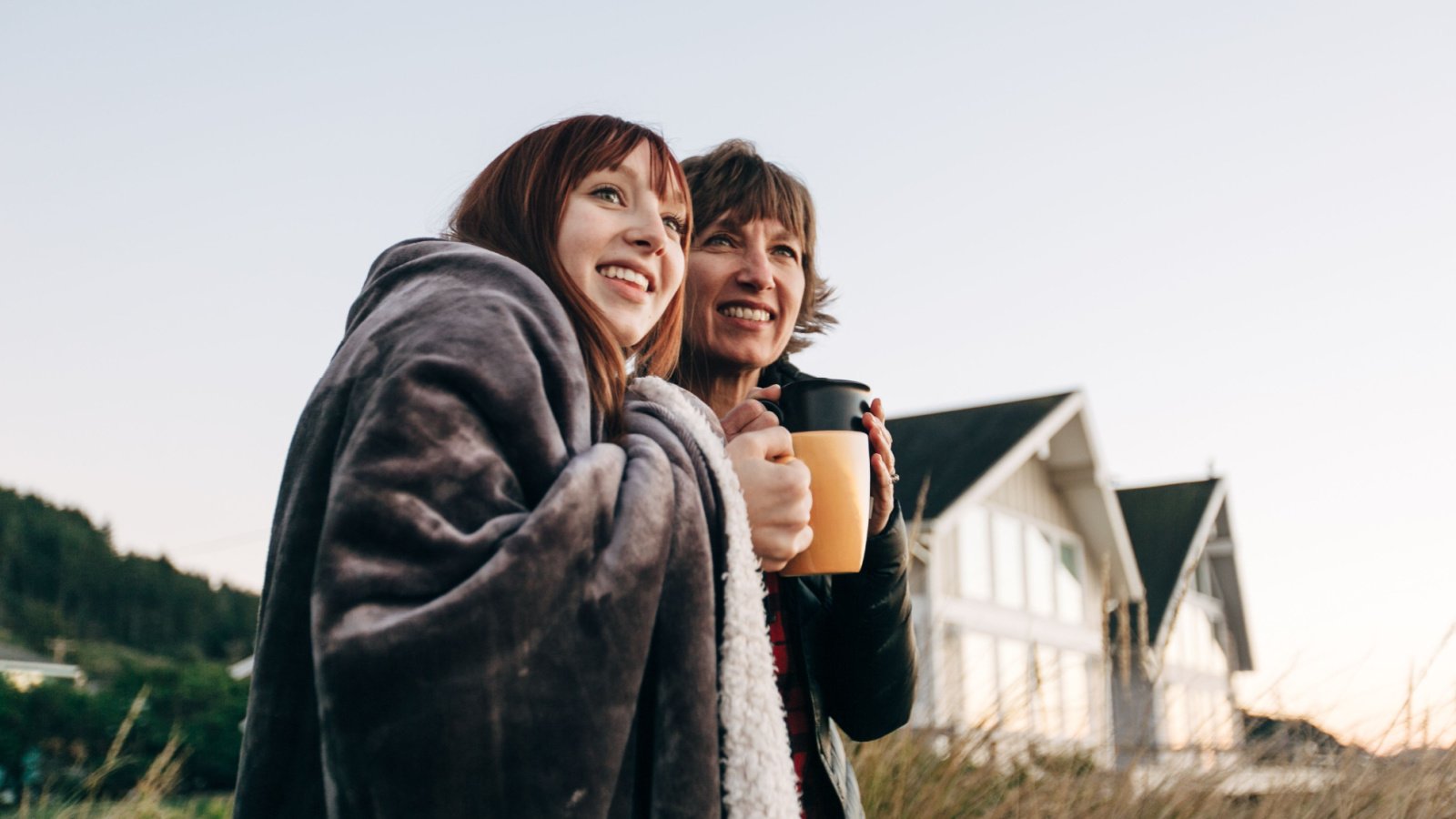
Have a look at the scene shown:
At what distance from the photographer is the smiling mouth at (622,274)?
4.19ft

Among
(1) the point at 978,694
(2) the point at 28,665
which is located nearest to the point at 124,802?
(1) the point at 978,694

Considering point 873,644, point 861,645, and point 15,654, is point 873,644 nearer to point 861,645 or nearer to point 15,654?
point 861,645

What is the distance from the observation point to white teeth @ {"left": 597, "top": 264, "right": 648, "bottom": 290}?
1277 millimetres

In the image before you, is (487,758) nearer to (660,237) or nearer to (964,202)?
(660,237)

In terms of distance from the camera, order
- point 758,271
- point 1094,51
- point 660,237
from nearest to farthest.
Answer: point 660,237 → point 758,271 → point 1094,51

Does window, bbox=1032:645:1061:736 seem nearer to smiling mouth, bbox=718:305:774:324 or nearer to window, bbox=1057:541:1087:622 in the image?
smiling mouth, bbox=718:305:774:324

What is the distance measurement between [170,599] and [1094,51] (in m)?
53.4

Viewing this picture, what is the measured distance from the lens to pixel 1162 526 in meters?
21.8

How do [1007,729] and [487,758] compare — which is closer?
[487,758]

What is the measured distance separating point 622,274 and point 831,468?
0.34 m

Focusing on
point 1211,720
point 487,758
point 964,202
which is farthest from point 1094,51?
point 487,758

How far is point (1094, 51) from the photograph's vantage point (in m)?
9.61

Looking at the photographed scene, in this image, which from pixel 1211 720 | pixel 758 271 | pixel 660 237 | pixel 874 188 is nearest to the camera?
pixel 660 237

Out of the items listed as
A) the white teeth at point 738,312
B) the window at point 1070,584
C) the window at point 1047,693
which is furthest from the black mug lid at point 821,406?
the window at point 1070,584
